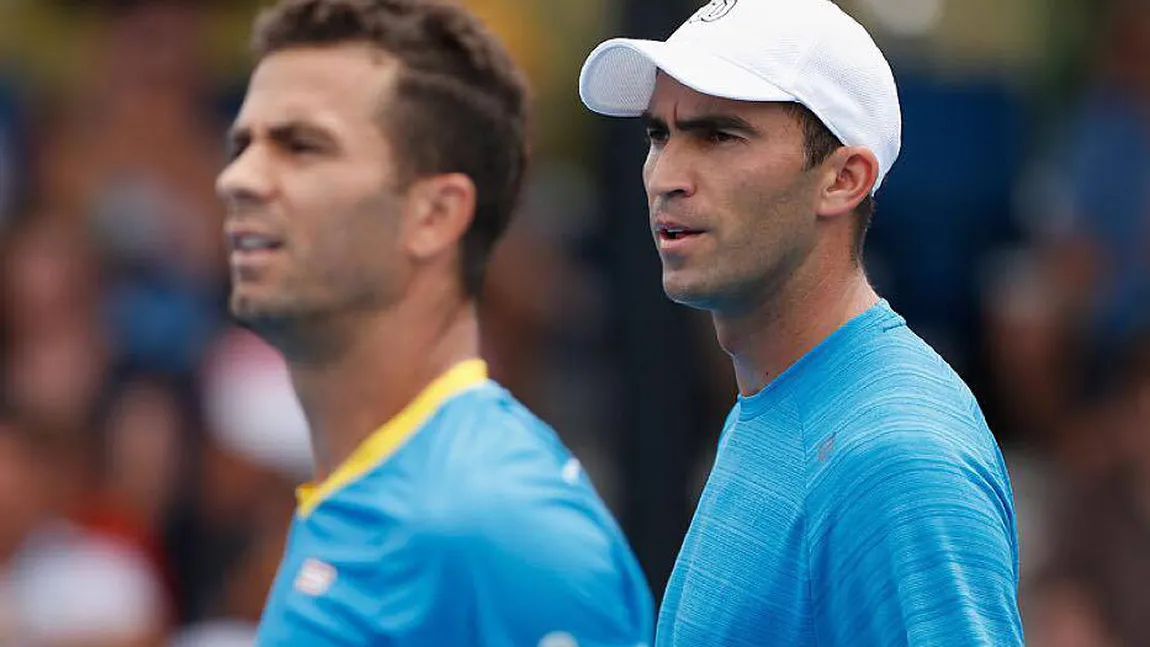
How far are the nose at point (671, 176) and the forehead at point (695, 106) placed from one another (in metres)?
0.05

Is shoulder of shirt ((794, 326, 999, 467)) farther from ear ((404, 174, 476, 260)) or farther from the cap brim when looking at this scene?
ear ((404, 174, 476, 260))

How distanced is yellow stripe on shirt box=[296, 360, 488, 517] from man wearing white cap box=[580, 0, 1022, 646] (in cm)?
100

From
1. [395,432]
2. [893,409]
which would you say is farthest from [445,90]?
[893,409]

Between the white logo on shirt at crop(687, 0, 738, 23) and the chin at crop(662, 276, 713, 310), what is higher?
the white logo on shirt at crop(687, 0, 738, 23)

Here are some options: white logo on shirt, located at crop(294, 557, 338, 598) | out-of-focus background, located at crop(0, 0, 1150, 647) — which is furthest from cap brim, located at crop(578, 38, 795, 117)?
out-of-focus background, located at crop(0, 0, 1150, 647)

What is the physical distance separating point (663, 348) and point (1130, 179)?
2.30 m

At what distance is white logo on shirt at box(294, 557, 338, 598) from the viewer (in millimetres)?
3508

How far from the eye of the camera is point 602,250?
24.0 ft

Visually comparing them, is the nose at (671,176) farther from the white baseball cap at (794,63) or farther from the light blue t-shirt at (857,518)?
the light blue t-shirt at (857,518)

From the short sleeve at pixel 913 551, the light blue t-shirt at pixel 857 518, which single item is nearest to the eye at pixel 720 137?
the light blue t-shirt at pixel 857 518

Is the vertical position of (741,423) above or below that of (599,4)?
below

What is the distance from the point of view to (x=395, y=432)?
3.71 meters

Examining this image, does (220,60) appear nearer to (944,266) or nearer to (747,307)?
(944,266)

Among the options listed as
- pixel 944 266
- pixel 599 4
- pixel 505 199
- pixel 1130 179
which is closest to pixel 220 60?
pixel 599 4
